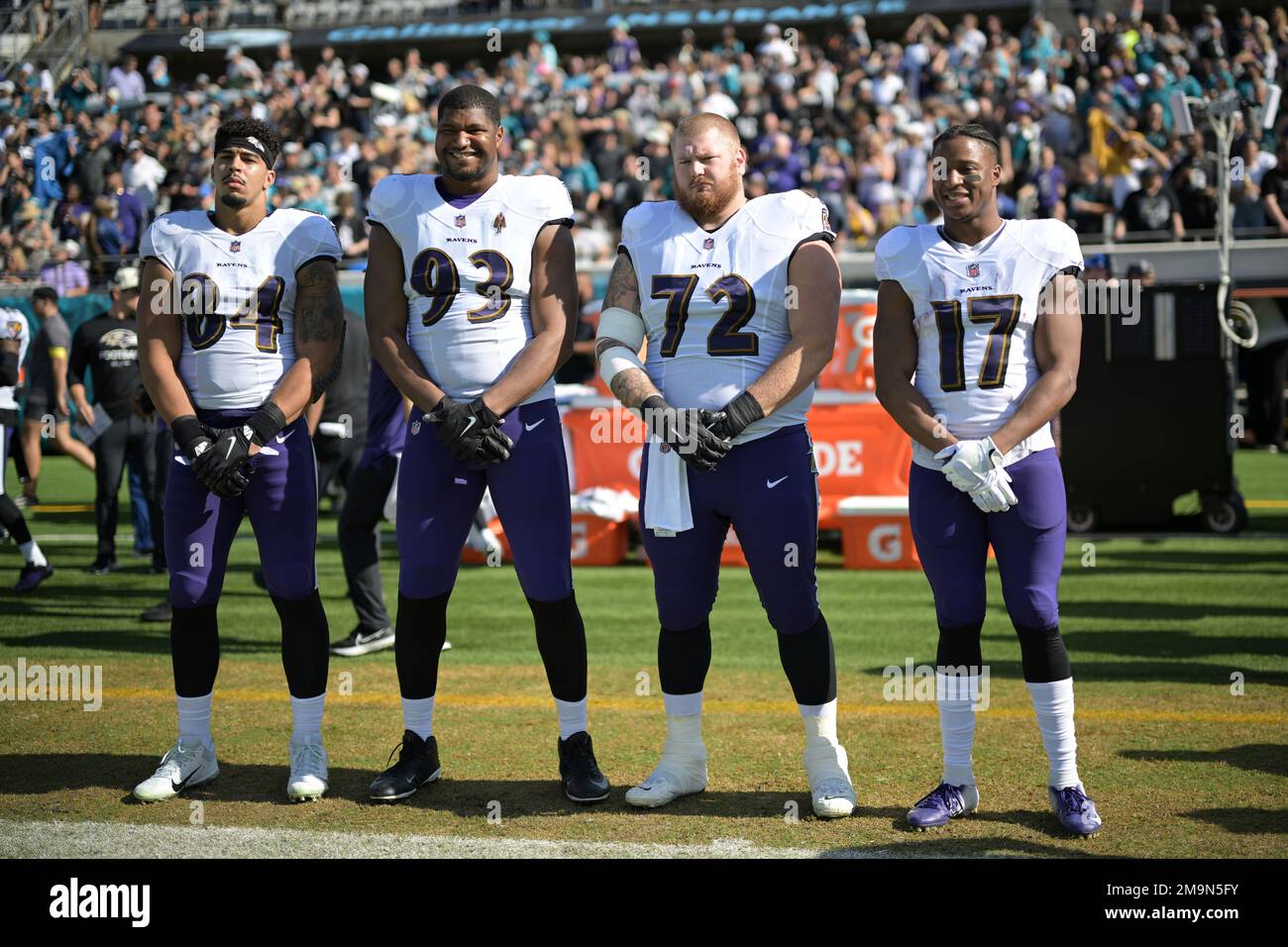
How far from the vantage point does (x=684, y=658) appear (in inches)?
205

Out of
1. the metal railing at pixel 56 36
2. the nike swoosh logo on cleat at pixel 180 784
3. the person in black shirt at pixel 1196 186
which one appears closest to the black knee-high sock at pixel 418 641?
the nike swoosh logo on cleat at pixel 180 784

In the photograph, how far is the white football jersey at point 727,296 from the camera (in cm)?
507

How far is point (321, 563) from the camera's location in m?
11.7

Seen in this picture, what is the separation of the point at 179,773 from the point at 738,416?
2.40 meters

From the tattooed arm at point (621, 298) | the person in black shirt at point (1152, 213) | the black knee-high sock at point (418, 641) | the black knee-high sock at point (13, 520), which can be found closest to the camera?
the tattooed arm at point (621, 298)

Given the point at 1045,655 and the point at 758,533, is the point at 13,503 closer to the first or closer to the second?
the point at 758,533

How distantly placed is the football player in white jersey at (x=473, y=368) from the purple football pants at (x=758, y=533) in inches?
16.4

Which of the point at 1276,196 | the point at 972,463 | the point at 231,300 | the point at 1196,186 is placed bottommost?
the point at 972,463

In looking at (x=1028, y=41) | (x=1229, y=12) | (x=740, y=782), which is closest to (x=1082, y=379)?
(x=740, y=782)

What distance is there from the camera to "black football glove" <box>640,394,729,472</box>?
4.93 metres

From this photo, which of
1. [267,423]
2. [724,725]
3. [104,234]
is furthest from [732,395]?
[104,234]

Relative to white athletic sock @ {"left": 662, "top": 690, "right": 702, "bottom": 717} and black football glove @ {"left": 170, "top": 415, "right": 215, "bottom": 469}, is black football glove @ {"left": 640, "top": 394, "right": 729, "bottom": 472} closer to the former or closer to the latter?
white athletic sock @ {"left": 662, "top": 690, "right": 702, "bottom": 717}

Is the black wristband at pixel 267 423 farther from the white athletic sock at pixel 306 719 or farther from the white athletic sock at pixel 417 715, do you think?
the white athletic sock at pixel 417 715
